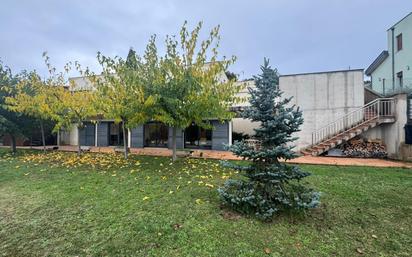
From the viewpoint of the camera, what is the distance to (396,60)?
18.7 m

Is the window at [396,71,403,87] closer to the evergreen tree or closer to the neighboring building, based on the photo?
the neighboring building

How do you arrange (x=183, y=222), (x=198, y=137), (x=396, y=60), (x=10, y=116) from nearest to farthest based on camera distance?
(x=183, y=222) < (x=10, y=116) < (x=198, y=137) < (x=396, y=60)

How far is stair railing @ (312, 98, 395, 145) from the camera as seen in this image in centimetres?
1304

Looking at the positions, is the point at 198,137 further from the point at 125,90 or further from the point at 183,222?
the point at 183,222

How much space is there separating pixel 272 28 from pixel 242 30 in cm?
257

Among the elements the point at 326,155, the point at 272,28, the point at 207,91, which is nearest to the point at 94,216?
the point at 207,91

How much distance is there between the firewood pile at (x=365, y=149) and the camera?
12930mm

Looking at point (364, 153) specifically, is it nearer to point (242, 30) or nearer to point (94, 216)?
point (242, 30)

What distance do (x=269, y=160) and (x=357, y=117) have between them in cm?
1256

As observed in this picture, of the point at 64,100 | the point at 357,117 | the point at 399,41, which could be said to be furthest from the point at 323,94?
the point at 64,100

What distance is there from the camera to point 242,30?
17.9 metres

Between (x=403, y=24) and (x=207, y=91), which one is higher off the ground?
(x=403, y=24)

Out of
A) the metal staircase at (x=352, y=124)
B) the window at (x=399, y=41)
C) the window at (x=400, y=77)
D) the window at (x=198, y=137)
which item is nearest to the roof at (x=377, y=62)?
the window at (x=399, y=41)

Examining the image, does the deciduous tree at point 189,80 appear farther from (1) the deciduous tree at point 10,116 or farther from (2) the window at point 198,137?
(1) the deciduous tree at point 10,116
